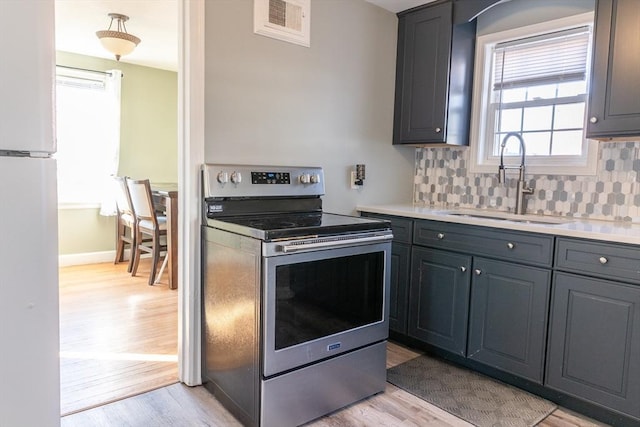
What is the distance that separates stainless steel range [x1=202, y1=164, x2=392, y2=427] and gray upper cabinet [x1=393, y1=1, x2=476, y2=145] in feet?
3.41

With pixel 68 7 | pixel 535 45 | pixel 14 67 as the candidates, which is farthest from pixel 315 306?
pixel 68 7

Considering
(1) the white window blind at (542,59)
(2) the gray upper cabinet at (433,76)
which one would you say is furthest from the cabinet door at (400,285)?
(1) the white window blind at (542,59)

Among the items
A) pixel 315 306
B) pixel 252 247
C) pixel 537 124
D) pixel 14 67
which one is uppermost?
pixel 537 124

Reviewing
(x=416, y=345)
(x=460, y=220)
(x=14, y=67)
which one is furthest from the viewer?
(x=416, y=345)

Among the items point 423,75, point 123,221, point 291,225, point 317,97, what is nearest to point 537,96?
point 423,75

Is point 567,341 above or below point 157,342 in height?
above

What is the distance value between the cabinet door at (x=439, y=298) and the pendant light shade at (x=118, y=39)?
2699mm

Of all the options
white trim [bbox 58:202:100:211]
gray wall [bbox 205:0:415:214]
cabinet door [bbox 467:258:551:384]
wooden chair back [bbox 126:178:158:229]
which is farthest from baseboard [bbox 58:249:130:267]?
cabinet door [bbox 467:258:551:384]

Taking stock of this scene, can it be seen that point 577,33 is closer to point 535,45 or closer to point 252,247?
point 535,45

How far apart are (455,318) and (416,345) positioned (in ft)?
1.26

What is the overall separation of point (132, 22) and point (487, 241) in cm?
320

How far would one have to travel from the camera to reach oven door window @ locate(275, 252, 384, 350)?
1.81 meters

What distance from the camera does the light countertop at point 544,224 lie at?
186 centimetres

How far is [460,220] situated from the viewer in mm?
2354
